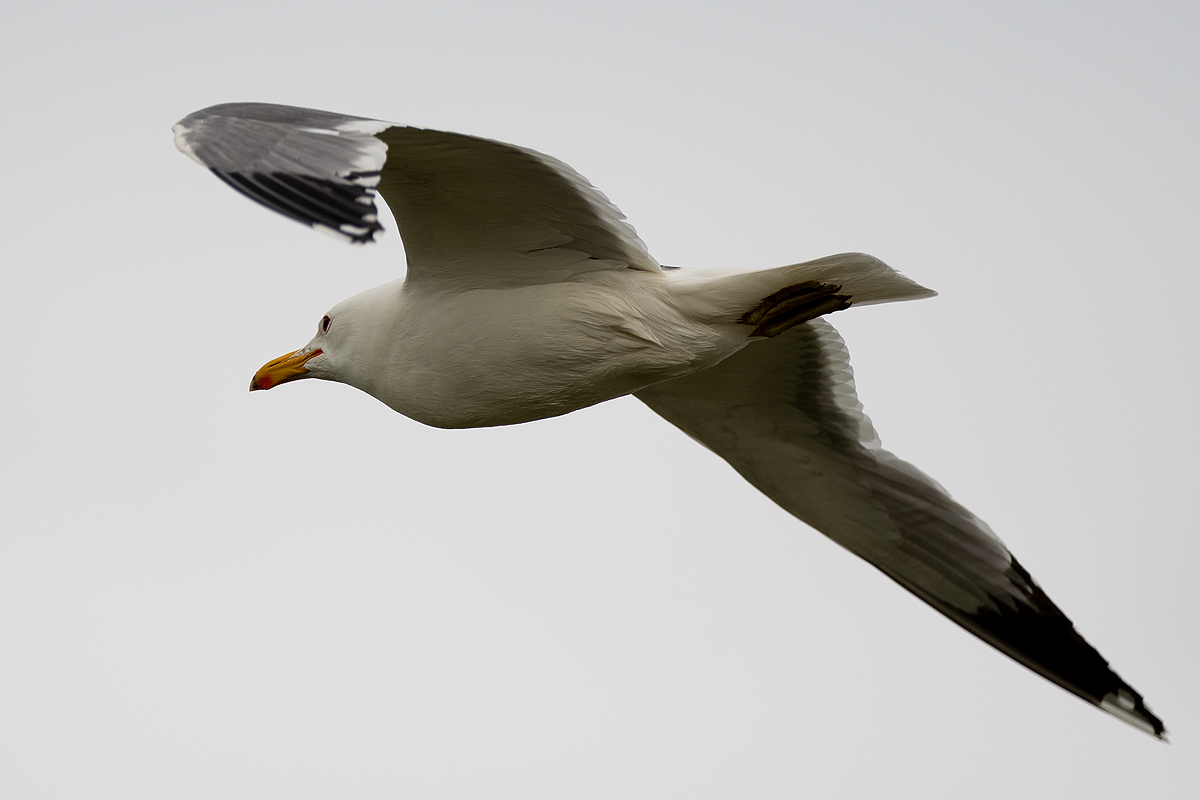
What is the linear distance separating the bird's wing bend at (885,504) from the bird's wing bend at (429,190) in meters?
1.23

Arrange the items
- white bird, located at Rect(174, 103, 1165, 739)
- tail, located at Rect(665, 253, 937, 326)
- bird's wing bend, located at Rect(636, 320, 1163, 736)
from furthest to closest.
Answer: bird's wing bend, located at Rect(636, 320, 1163, 736), tail, located at Rect(665, 253, 937, 326), white bird, located at Rect(174, 103, 1165, 739)

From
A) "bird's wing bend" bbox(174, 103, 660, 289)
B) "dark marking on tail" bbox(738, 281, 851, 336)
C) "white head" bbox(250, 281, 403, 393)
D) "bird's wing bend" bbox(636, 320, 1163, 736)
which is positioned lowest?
"bird's wing bend" bbox(636, 320, 1163, 736)

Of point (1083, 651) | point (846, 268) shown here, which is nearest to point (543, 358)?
point (846, 268)

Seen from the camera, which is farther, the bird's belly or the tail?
the bird's belly

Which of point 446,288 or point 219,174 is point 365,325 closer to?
point 446,288

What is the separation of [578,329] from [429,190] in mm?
682

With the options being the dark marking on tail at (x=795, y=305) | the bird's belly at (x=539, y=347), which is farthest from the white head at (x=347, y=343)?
the dark marking on tail at (x=795, y=305)

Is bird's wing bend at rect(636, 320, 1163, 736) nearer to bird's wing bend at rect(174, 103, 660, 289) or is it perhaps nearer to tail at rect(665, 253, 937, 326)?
tail at rect(665, 253, 937, 326)

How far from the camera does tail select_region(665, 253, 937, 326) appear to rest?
14.3ft

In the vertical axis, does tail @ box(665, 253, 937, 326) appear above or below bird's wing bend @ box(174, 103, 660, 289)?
below

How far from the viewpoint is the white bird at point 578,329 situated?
3.51 meters

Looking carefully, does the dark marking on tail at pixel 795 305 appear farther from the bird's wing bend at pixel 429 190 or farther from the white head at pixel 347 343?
the white head at pixel 347 343

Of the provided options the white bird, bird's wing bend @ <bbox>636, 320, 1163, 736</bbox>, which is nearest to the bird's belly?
the white bird

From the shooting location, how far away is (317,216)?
9.99ft
